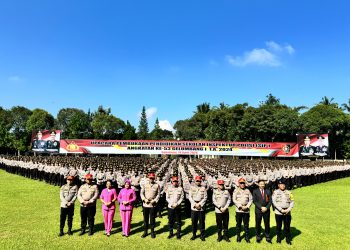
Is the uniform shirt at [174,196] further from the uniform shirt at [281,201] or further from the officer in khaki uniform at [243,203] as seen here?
the uniform shirt at [281,201]

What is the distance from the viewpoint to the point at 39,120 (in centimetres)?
6375

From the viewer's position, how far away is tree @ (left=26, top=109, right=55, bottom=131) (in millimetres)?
62281

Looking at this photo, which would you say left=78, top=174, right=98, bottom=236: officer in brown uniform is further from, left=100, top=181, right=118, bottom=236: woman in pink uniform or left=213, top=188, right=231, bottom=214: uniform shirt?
left=213, top=188, right=231, bottom=214: uniform shirt

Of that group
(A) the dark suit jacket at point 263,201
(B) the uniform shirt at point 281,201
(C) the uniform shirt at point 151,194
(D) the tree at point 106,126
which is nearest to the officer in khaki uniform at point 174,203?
(C) the uniform shirt at point 151,194

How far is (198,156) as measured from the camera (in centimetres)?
4347

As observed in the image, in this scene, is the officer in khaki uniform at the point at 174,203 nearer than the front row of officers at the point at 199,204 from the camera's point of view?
No

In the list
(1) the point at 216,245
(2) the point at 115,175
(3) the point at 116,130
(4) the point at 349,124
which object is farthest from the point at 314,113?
(1) the point at 216,245

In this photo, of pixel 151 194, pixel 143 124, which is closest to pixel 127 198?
pixel 151 194

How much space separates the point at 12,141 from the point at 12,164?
33.3 meters

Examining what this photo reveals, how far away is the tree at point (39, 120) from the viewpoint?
2452 inches

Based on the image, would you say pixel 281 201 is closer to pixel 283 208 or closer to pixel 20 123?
pixel 283 208

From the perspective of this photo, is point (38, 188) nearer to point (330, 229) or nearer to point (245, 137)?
point (330, 229)

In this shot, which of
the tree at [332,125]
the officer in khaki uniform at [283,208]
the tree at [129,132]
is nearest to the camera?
the officer in khaki uniform at [283,208]

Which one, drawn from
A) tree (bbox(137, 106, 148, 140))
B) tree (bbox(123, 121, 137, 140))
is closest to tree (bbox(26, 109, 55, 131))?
tree (bbox(123, 121, 137, 140))
